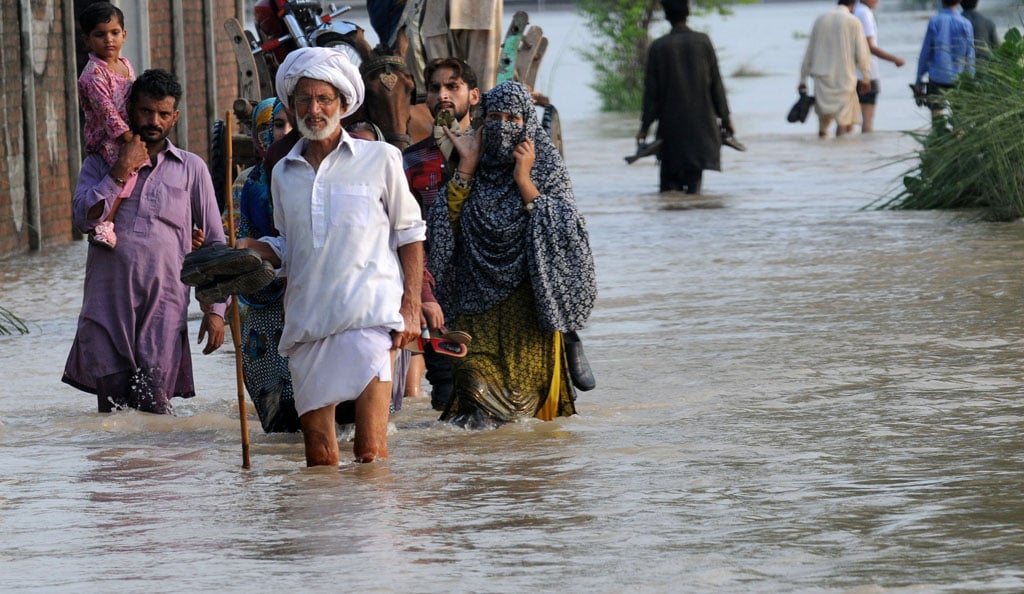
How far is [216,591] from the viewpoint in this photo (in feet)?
17.6

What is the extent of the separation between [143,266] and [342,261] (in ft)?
5.69

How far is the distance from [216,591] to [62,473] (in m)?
2.12

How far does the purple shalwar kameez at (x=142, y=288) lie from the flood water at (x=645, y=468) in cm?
17

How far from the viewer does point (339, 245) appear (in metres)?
6.68

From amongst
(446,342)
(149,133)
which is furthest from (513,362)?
(149,133)

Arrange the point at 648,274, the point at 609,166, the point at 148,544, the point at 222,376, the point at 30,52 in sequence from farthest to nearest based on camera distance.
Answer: the point at 609,166 → the point at 30,52 → the point at 648,274 → the point at 222,376 → the point at 148,544

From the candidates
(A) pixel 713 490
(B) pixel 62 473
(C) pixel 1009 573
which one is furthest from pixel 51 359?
(C) pixel 1009 573

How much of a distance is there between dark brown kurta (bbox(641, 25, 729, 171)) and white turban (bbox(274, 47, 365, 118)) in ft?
38.7

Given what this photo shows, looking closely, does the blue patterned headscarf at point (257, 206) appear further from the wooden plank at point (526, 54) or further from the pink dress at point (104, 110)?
the wooden plank at point (526, 54)

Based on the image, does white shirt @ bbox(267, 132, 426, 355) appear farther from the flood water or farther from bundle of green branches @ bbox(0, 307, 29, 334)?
bundle of green branches @ bbox(0, 307, 29, 334)

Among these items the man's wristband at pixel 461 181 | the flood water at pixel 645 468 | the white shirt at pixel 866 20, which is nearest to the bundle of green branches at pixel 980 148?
the flood water at pixel 645 468

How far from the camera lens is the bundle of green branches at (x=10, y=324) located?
11.0m

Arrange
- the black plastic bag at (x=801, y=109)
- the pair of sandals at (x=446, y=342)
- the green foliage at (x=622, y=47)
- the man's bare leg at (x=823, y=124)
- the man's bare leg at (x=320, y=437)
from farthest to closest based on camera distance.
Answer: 1. the green foliage at (x=622, y=47)
2. the man's bare leg at (x=823, y=124)
3. the black plastic bag at (x=801, y=109)
4. the pair of sandals at (x=446, y=342)
5. the man's bare leg at (x=320, y=437)

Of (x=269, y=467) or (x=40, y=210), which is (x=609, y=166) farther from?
(x=269, y=467)
